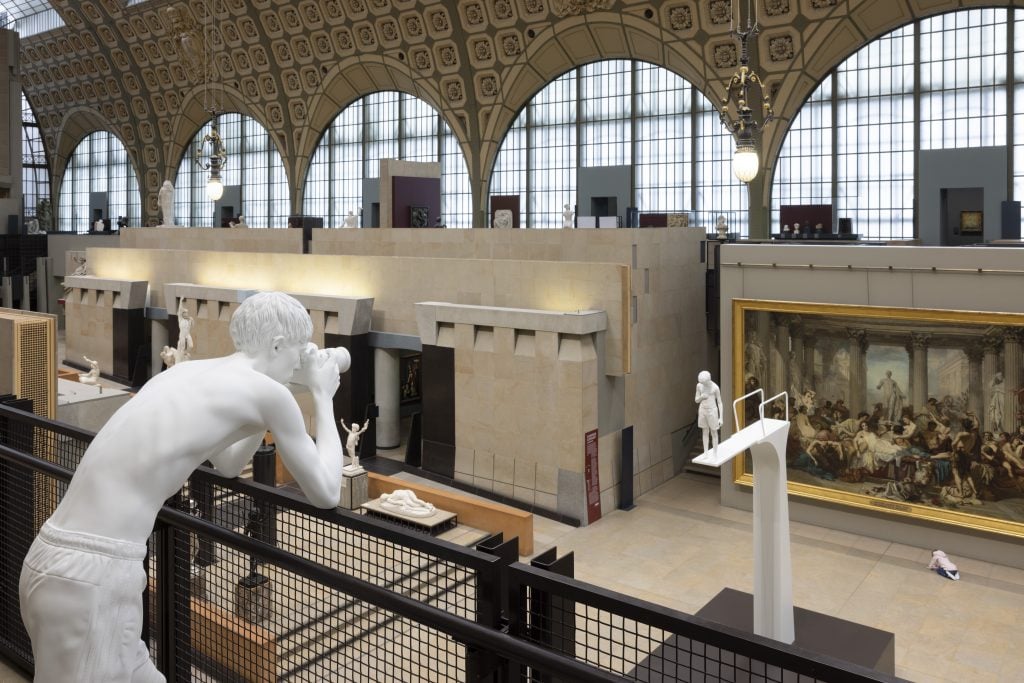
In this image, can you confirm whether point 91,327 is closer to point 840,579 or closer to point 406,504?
point 406,504

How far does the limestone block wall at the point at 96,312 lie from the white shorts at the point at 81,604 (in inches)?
889

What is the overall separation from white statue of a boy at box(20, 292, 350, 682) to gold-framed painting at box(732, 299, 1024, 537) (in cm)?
1153

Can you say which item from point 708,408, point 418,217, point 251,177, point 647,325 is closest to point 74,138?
point 251,177

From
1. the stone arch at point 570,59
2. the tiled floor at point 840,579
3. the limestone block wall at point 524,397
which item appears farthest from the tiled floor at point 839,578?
the stone arch at point 570,59

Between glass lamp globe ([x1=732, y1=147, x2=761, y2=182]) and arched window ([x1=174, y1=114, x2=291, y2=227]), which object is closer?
glass lamp globe ([x1=732, y1=147, x2=761, y2=182])

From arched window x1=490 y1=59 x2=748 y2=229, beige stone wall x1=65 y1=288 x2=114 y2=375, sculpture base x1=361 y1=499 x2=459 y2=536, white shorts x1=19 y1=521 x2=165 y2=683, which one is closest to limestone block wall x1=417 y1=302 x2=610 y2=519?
sculpture base x1=361 y1=499 x2=459 y2=536

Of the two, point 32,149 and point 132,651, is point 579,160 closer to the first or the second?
point 132,651

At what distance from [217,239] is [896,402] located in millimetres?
17940

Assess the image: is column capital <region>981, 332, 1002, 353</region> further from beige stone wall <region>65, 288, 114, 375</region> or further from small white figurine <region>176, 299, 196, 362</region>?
beige stone wall <region>65, 288, 114, 375</region>

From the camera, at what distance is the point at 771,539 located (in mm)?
9141

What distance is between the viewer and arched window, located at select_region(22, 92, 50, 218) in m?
48.3

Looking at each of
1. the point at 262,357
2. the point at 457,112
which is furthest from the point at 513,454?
the point at 457,112

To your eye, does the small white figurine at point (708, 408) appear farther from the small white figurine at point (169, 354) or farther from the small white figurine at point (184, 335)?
the small white figurine at point (184, 335)

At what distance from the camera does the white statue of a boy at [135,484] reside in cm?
281
